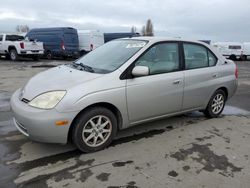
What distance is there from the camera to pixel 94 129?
3852 millimetres

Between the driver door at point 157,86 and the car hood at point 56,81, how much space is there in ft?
2.07

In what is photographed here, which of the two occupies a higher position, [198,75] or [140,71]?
[140,71]

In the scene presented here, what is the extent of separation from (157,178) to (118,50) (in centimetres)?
221

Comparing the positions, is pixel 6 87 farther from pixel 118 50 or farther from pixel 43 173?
pixel 43 173

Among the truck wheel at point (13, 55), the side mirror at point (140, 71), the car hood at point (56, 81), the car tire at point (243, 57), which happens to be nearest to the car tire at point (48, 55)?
the truck wheel at point (13, 55)

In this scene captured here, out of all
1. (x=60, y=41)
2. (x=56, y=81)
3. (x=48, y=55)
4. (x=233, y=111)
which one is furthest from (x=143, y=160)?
(x=48, y=55)

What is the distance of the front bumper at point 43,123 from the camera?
3473 mm

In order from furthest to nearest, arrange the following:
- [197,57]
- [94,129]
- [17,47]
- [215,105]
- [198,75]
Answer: [17,47], [215,105], [197,57], [198,75], [94,129]

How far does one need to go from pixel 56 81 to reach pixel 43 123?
0.69 m

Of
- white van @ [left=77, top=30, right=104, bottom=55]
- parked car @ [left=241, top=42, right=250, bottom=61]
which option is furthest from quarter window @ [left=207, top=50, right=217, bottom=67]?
parked car @ [left=241, top=42, right=250, bottom=61]

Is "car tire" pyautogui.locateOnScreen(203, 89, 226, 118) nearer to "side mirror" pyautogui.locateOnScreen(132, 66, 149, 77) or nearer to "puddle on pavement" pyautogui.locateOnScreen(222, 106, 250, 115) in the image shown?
"puddle on pavement" pyautogui.locateOnScreen(222, 106, 250, 115)

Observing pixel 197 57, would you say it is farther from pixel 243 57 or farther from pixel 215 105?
pixel 243 57

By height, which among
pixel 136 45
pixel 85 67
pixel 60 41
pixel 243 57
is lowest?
pixel 243 57

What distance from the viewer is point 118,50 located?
181 inches
